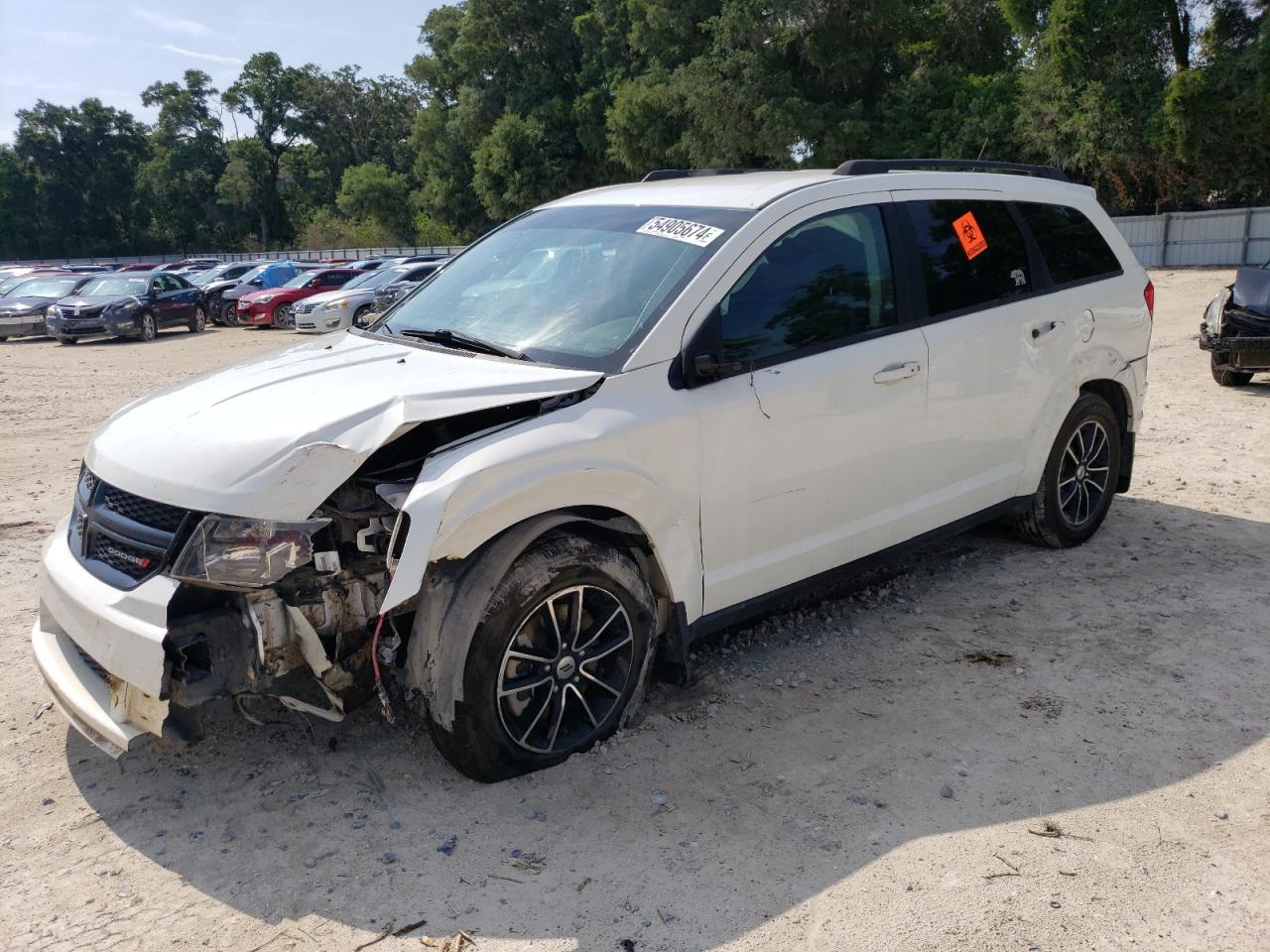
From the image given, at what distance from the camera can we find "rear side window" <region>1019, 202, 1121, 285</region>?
17.5 ft

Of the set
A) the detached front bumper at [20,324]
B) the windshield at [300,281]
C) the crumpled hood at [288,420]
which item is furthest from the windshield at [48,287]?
the crumpled hood at [288,420]

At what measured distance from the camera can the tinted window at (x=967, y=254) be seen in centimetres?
468

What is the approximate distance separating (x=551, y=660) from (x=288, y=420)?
1183mm

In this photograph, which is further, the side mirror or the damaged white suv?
the side mirror

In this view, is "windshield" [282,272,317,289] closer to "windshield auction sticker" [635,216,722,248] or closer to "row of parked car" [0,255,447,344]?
"row of parked car" [0,255,447,344]

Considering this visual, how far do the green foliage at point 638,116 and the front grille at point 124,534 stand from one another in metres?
11.9

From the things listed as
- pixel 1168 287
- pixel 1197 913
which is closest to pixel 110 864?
pixel 1197 913

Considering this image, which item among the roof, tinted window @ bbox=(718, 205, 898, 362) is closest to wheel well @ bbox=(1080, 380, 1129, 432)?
the roof

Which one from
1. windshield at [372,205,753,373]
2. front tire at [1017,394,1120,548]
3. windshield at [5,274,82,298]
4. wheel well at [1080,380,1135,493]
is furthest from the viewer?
windshield at [5,274,82,298]

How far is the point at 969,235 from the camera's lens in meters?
4.91

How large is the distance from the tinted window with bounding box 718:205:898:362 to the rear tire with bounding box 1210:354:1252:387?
7826 mm

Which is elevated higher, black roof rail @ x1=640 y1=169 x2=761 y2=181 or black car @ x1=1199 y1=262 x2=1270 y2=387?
black roof rail @ x1=640 y1=169 x2=761 y2=181

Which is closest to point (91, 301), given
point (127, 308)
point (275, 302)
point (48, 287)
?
point (127, 308)

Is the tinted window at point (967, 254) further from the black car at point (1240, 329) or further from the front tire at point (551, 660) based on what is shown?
the black car at point (1240, 329)
